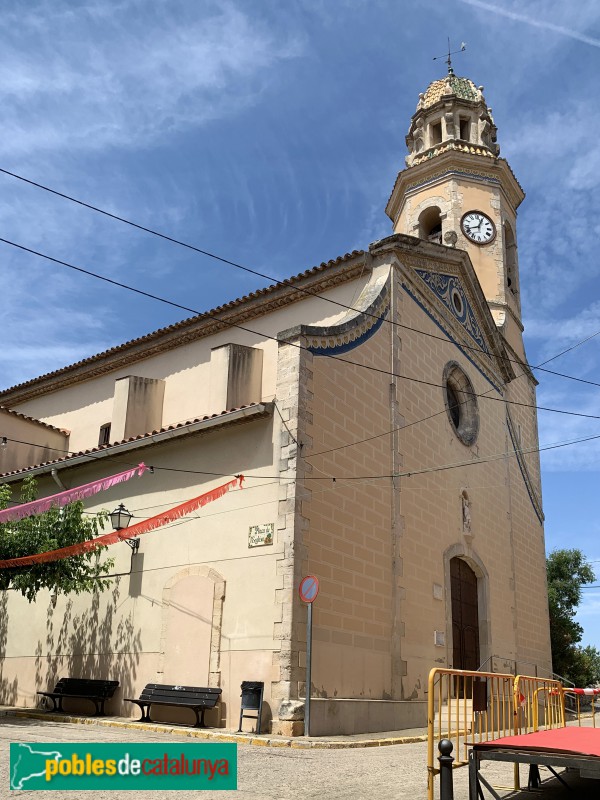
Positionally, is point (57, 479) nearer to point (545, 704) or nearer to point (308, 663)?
point (308, 663)

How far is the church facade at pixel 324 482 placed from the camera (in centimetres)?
1148

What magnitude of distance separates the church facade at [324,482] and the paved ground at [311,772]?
1514mm

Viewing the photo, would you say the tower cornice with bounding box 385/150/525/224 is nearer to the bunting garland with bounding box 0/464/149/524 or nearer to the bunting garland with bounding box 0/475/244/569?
the bunting garland with bounding box 0/464/149/524

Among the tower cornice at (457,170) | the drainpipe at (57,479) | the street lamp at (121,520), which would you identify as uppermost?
the tower cornice at (457,170)

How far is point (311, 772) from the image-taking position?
7199mm

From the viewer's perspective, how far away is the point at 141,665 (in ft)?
40.9

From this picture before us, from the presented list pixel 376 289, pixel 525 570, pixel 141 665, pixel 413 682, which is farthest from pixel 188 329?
pixel 525 570

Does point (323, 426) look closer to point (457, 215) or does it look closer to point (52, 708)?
point (52, 708)

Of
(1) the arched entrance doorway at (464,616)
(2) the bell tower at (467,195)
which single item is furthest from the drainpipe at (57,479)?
(2) the bell tower at (467,195)

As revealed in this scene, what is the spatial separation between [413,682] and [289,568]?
4.02 metres

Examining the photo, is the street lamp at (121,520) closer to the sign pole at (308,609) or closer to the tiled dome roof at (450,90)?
the sign pole at (308,609)

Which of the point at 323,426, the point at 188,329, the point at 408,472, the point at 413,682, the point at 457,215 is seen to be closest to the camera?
the point at 323,426

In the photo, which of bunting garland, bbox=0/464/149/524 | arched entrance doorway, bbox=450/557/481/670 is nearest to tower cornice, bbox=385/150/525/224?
arched entrance doorway, bbox=450/557/481/670

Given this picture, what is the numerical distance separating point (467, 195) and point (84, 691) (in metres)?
16.8
